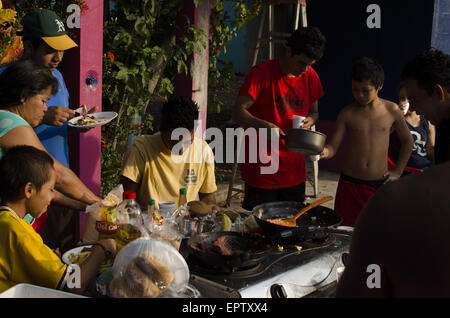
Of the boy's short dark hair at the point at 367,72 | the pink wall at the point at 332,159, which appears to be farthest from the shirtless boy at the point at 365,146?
the pink wall at the point at 332,159

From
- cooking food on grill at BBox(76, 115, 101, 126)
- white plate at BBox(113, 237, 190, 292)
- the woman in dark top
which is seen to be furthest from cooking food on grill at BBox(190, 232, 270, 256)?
the woman in dark top

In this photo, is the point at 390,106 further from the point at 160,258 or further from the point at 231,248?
the point at 160,258

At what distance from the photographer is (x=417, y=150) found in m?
4.54

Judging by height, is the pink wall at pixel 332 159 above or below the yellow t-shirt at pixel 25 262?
below

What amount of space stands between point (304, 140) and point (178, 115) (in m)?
0.92

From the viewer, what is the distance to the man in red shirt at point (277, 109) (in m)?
3.92

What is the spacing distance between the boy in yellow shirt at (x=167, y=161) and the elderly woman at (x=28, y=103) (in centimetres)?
58

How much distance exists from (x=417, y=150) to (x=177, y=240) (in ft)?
10.2

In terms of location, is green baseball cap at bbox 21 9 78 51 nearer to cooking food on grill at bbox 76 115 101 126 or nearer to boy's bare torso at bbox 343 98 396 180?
cooking food on grill at bbox 76 115 101 126

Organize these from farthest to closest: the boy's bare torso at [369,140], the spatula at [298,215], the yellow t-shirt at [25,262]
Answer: the boy's bare torso at [369,140] < the spatula at [298,215] < the yellow t-shirt at [25,262]

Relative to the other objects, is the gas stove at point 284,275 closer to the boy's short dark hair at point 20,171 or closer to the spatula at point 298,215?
the spatula at point 298,215

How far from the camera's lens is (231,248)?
7.45 feet
